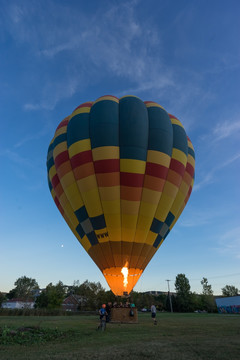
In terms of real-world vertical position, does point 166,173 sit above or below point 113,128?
below

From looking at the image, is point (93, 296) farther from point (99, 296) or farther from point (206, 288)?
point (206, 288)

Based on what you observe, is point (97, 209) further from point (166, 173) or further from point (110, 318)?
point (110, 318)

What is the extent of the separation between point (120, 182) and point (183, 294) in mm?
51426

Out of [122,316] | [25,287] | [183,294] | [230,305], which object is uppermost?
[25,287]

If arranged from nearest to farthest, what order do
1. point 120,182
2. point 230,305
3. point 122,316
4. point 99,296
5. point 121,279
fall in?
point 122,316, point 121,279, point 120,182, point 230,305, point 99,296

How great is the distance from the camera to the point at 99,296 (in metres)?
44.7

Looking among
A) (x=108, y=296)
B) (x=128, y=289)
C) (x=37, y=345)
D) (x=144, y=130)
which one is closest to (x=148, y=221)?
(x=128, y=289)

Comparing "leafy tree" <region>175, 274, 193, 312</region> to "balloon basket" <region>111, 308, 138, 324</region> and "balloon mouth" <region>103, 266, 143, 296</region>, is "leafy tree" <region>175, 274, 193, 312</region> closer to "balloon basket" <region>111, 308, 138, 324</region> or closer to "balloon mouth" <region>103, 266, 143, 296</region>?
"balloon basket" <region>111, 308, 138, 324</region>

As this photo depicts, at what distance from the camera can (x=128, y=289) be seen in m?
13.5

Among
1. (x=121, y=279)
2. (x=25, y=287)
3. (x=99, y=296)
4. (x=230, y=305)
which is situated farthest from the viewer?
(x=25, y=287)

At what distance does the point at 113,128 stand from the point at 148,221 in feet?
18.0

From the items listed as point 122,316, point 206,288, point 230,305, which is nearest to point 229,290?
point 206,288

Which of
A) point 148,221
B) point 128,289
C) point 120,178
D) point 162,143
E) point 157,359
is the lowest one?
point 157,359

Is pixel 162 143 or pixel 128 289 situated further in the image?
pixel 162 143
